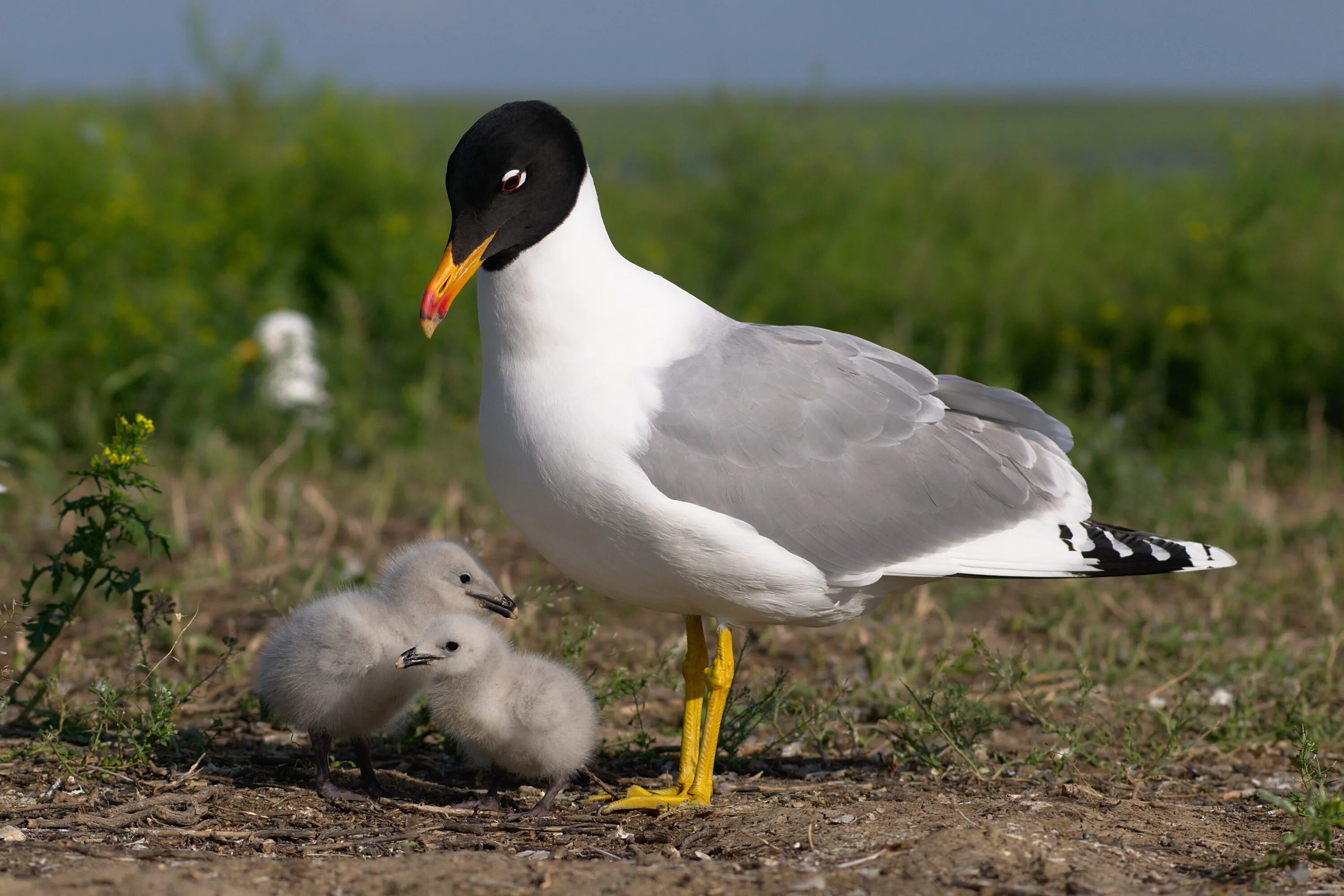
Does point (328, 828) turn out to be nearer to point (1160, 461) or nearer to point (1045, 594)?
point (1045, 594)

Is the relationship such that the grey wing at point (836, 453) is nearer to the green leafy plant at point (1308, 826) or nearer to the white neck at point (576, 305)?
the white neck at point (576, 305)

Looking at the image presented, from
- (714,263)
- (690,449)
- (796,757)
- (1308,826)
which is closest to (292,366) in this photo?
(714,263)

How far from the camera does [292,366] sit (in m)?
8.12

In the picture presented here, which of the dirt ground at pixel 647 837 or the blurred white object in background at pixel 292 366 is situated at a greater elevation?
the blurred white object in background at pixel 292 366

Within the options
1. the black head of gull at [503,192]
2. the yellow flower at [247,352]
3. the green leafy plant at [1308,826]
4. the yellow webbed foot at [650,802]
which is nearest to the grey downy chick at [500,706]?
the yellow webbed foot at [650,802]

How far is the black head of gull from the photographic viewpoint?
3.71 metres

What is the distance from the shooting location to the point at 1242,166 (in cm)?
917

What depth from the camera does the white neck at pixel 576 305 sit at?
145 inches

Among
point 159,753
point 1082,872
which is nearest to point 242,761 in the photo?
point 159,753

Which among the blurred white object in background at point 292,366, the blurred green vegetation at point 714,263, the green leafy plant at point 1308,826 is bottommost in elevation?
the green leafy plant at point 1308,826

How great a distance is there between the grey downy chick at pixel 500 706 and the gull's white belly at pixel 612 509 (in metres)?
0.31

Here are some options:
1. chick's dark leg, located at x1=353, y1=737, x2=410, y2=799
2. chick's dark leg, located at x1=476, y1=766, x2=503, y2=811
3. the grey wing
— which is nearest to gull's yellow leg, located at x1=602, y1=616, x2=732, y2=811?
chick's dark leg, located at x1=476, y1=766, x2=503, y2=811

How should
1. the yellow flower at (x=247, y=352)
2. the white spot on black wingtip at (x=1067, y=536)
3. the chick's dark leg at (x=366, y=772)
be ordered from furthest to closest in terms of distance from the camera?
the yellow flower at (x=247, y=352)
the white spot on black wingtip at (x=1067, y=536)
the chick's dark leg at (x=366, y=772)

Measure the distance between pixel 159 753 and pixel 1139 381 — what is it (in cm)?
610
